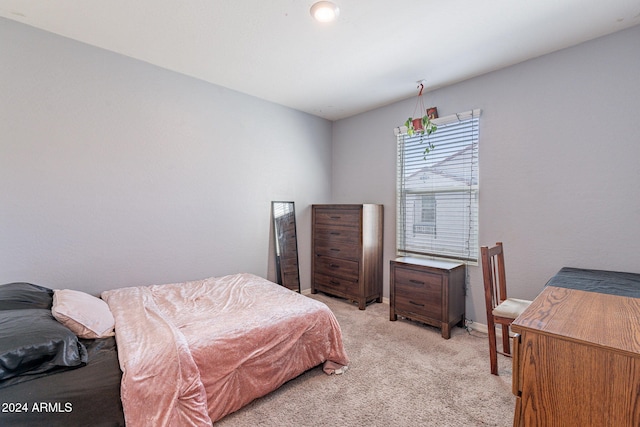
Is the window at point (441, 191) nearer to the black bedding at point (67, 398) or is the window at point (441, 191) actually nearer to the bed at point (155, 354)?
the bed at point (155, 354)

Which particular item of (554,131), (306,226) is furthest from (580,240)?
(306,226)

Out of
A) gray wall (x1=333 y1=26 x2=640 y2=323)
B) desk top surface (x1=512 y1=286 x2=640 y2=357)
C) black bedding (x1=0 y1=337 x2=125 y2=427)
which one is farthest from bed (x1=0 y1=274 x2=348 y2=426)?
gray wall (x1=333 y1=26 x2=640 y2=323)

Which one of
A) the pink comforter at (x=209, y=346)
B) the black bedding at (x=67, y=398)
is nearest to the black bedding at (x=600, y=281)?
the pink comforter at (x=209, y=346)

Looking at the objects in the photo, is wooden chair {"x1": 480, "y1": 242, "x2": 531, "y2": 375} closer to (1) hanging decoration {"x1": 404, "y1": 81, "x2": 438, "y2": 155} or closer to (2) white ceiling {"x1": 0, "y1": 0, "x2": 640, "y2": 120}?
(1) hanging decoration {"x1": 404, "y1": 81, "x2": 438, "y2": 155}

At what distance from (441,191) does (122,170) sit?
3.17 metres

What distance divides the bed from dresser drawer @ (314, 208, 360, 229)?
1.43m

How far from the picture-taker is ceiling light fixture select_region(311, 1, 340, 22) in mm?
1825

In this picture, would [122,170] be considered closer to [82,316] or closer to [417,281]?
[82,316]

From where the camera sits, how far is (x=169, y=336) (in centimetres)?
155

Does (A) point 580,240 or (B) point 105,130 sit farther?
(B) point 105,130

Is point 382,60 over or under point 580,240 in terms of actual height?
over

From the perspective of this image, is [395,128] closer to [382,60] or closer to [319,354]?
[382,60]

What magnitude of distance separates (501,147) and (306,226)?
2.47m

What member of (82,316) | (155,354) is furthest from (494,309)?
(82,316)
